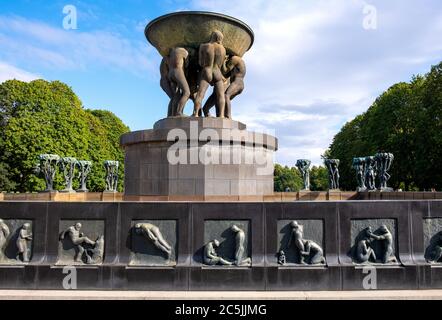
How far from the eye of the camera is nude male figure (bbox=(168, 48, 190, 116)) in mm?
11875

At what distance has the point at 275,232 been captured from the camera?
22.6ft

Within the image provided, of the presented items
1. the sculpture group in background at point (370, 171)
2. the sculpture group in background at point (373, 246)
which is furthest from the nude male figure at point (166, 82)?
the sculpture group in background at point (370, 171)

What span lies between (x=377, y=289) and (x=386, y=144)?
116 feet

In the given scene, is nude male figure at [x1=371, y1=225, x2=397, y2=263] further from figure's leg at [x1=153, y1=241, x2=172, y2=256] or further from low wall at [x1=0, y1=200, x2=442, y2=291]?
figure's leg at [x1=153, y1=241, x2=172, y2=256]

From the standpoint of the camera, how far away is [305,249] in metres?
6.82

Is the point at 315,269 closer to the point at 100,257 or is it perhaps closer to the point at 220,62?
the point at 100,257

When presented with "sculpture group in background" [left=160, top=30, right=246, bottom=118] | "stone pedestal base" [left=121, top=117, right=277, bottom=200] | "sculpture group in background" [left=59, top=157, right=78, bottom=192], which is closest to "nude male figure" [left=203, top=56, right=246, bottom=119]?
"sculpture group in background" [left=160, top=30, right=246, bottom=118]

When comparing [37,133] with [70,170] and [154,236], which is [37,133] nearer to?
[70,170]

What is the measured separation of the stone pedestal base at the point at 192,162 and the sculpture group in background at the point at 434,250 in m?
5.08

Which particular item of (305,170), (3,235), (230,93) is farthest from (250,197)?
(305,170)

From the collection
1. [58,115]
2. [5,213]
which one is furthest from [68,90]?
[5,213]

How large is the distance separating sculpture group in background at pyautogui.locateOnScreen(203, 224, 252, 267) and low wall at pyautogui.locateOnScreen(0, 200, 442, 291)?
7 cm

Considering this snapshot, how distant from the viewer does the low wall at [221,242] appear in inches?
263

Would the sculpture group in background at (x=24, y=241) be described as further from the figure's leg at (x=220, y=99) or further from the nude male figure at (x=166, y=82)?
the figure's leg at (x=220, y=99)
